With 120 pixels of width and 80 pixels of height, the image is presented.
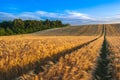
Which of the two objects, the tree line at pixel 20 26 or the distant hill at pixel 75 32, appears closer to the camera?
the distant hill at pixel 75 32

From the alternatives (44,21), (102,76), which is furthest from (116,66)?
(44,21)

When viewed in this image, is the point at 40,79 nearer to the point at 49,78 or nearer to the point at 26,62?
the point at 49,78

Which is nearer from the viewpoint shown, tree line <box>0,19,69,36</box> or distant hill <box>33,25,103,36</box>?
distant hill <box>33,25,103,36</box>

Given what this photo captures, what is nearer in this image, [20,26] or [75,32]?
[75,32]

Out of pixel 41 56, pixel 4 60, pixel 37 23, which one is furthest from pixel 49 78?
pixel 37 23

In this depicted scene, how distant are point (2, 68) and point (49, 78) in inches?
111

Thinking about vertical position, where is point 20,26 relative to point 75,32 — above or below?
above

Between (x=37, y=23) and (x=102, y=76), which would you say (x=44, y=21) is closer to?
(x=37, y=23)

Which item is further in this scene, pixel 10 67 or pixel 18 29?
pixel 18 29

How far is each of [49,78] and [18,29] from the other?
98.7 metres

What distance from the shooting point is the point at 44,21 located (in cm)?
13125

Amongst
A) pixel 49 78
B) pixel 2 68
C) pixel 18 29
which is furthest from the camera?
pixel 18 29

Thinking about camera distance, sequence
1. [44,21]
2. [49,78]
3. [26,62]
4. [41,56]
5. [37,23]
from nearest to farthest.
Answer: [49,78] < [26,62] < [41,56] < [37,23] < [44,21]

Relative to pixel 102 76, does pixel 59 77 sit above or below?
above
